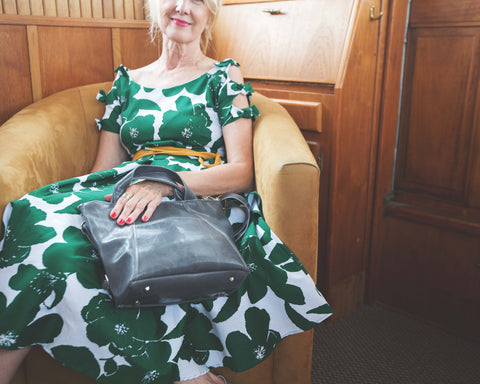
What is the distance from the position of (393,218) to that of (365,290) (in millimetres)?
336

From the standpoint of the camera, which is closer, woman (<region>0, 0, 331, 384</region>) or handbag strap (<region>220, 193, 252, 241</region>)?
woman (<region>0, 0, 331, 384</region>)

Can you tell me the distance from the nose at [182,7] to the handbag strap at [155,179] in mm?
623

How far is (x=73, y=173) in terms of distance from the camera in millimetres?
1630

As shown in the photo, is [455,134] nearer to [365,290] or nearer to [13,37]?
[365,290]

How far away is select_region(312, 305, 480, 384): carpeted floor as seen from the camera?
1596 mm

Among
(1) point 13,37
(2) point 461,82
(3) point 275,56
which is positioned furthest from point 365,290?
(1) point 13,37

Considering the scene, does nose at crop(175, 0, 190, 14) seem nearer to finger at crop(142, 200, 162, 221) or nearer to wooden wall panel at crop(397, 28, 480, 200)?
finger at crop(142, 200, 162, 221)

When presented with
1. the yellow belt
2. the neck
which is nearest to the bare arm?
the yellow belt

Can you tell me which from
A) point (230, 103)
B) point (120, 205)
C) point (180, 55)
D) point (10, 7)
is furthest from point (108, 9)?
point (120, 205)

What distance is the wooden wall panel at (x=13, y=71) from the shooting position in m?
1.68

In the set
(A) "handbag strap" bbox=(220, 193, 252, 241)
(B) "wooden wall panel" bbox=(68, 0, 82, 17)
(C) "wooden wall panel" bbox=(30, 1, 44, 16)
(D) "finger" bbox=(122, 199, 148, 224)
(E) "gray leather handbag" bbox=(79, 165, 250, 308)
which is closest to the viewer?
(E) "gray leather handbag" bbox=(79, 165, 250, 308)

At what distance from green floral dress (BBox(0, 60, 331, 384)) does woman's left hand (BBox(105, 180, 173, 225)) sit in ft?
0.35

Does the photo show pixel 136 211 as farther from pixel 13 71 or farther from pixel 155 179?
pixel 13 71

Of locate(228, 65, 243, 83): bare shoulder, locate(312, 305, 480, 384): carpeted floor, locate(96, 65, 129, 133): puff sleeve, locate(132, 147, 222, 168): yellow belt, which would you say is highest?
locate(228, 65, 243, 83): bare shoulder
